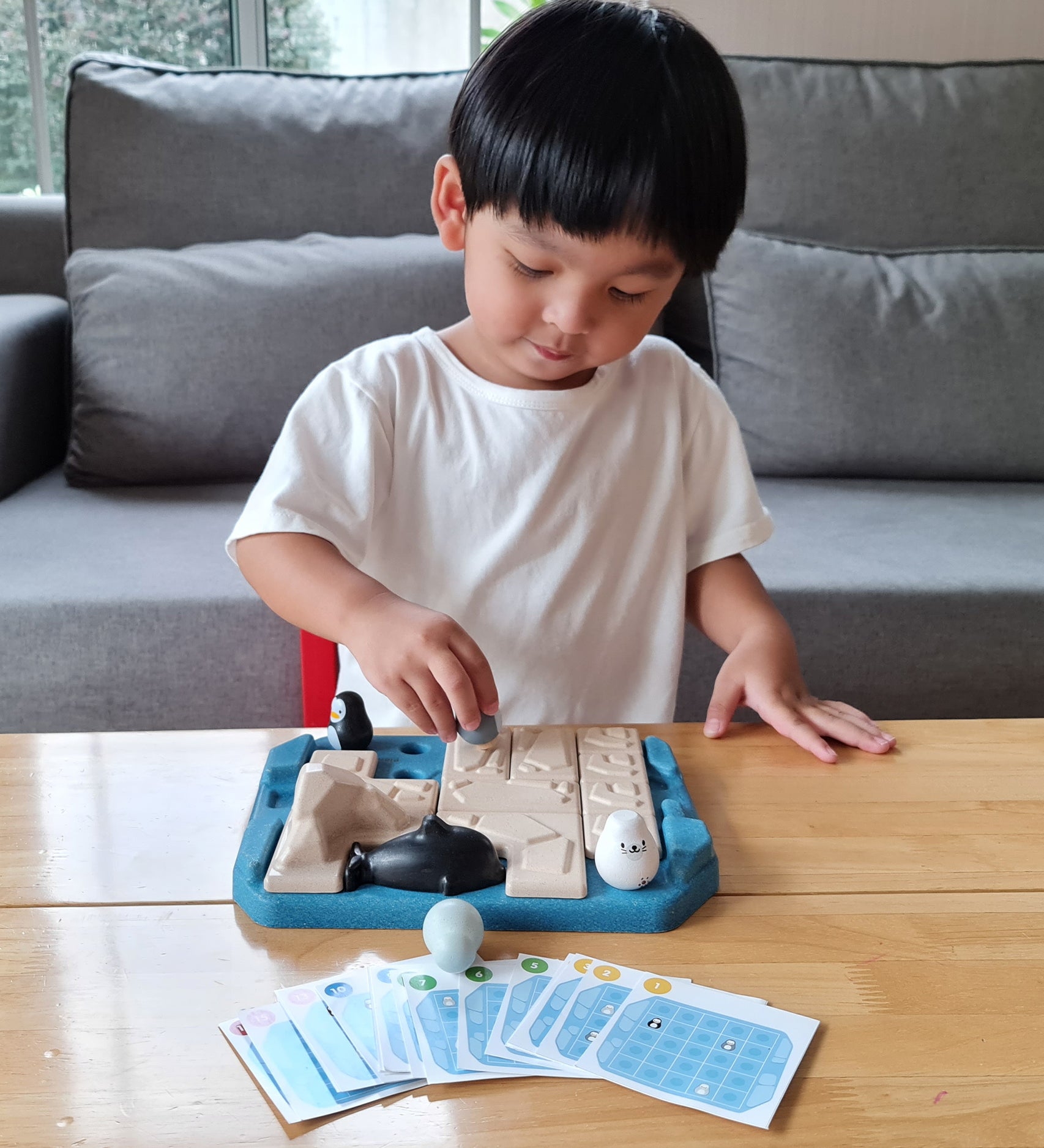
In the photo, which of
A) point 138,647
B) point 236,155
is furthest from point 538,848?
point 236,155

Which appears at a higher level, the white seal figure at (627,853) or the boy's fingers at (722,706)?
the white seal figure at (627,853)

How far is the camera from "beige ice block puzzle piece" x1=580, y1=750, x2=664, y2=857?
653 millimetres

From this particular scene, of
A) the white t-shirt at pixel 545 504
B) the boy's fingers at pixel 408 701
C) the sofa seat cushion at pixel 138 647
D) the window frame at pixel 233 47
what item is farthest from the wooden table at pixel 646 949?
the window frame at pixel 233 47

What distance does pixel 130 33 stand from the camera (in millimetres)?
2674

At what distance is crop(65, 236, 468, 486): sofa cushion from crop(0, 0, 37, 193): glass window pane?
120cm

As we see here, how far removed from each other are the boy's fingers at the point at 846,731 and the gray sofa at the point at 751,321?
54cm

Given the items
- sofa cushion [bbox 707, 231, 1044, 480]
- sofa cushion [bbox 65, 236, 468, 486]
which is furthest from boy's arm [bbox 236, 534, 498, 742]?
sofa cushion [bbox 707, 231, 1044, 480]

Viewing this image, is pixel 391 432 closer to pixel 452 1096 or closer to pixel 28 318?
pixel 452 1096

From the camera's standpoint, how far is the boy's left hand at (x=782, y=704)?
81cm

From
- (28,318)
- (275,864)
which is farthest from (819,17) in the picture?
(275,864)

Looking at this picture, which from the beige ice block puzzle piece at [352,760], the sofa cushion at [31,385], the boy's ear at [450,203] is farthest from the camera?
the sofa cushion at [31,385]

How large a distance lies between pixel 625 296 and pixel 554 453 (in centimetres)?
22

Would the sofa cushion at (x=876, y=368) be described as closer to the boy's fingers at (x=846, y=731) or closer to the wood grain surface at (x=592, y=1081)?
the boy's fingers at (x=846, y=731)

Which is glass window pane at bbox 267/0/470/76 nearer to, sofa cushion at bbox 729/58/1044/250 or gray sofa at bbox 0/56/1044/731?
gray sofa at bbox 0/56/1044/731
